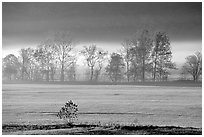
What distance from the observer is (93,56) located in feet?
13.7

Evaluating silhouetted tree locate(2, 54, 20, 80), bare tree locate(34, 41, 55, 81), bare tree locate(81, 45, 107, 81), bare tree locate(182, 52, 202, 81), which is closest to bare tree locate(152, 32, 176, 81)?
bare tree locate(182, 52, 202, 81)

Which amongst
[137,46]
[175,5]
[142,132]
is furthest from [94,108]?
[175,5]

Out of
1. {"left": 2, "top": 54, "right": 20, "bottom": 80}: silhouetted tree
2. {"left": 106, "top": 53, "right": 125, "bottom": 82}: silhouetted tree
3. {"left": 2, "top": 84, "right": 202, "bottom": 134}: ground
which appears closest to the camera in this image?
{"left": 2, "top": 84, "right": 202, "bottom": 134}: ground

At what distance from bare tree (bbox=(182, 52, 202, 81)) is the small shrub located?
1190 mm

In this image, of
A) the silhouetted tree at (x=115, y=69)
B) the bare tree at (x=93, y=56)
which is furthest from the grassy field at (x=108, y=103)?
the bare tree at (x=93, y=56)

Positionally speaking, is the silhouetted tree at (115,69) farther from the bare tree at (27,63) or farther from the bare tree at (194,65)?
the bare tree at (27,63)

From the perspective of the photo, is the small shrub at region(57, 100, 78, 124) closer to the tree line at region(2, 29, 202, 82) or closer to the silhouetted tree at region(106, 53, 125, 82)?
the tree line at region(2, 29, 202, 82)

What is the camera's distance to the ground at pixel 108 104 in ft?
12.7

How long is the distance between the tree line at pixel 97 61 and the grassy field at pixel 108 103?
0.12 meters

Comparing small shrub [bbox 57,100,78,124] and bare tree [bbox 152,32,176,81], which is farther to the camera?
bare tree [bbox 152,32,176,81]

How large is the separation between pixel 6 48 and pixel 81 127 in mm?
1119

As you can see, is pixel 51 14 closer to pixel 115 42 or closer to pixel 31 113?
pixel 115 42

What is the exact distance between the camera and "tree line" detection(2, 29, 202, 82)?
409cm

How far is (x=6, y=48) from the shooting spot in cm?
404
